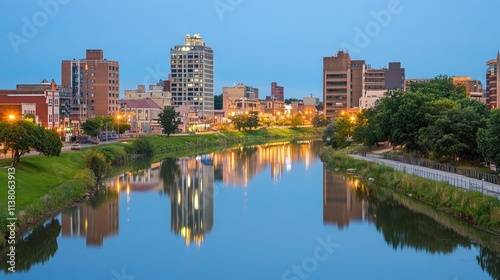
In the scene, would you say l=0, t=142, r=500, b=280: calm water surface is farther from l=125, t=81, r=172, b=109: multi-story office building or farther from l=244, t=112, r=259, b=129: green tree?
l=125, t=81, r=172, b=109: multi-story office building

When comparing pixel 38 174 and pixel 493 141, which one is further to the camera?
pixel 38 174

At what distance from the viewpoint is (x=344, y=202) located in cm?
4766

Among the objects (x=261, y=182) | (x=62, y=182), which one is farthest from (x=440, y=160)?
(x=62, y=182)

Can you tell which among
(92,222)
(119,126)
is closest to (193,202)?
(92,222)

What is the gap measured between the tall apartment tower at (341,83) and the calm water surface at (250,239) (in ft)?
394

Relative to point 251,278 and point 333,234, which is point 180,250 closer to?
point 251,278

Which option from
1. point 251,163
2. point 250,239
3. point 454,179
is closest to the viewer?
point 250,239

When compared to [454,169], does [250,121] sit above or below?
above

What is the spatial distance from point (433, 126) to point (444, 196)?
55.9ft

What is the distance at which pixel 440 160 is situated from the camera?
56781 mm

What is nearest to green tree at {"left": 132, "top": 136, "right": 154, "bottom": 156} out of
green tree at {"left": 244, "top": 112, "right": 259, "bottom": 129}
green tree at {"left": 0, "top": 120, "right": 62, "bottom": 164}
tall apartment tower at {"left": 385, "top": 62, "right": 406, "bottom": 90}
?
green tree at {"left": 0, "top": 120, "right": 62, "bottom": 164}

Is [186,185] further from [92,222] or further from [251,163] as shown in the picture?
[251,163]

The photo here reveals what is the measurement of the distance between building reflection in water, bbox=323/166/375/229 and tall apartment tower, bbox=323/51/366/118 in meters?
114

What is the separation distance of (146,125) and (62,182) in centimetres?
8508
